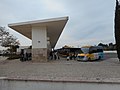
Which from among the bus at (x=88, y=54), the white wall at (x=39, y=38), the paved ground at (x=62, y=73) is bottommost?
the paved ground at (x=62, y=73)

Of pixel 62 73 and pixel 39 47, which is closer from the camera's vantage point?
pixel 62 73

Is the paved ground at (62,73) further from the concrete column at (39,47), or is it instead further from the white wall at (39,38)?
the white wall at (39,38)

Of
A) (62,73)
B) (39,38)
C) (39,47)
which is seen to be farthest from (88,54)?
(62,73)

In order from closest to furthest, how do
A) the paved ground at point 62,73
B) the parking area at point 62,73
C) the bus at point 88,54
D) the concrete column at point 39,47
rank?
the parking area at point 62,73, the paved ground at point 62,73, the concrete column at point 39,47, the bus at point 88,54

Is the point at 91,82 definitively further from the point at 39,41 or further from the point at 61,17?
the point at 39,41

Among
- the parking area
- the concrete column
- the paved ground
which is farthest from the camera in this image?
the concrete column

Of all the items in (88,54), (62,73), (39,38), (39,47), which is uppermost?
(39,38)

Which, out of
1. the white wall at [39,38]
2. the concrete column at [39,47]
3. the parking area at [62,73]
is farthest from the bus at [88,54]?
the parking area at [62,73]

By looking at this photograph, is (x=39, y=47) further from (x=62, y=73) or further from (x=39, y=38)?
(x=62, y=73)

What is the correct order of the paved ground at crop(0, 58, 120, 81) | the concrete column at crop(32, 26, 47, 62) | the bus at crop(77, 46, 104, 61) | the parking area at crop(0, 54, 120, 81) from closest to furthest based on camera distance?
the parking area at crop(0, 54, 120, 81) < the paved ground at crop(0, 58, 120, 81) < the concrete column at crop(32, 26, 47, 62) < the bus at crop(77, 46, 104, 61)

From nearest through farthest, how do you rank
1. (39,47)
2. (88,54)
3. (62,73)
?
(62,73)
(39,47)
(88,54)

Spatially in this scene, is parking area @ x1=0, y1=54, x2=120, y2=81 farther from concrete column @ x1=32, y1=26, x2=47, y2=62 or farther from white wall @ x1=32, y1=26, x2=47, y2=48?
white wall @ x1=32, y1=26, x2=47, y2=48

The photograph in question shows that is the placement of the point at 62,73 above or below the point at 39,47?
below

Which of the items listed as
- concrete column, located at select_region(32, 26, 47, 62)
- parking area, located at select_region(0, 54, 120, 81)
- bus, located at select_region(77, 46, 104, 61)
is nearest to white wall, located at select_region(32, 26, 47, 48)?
concrete column, located at select_region(32, 26, 47, 62)
